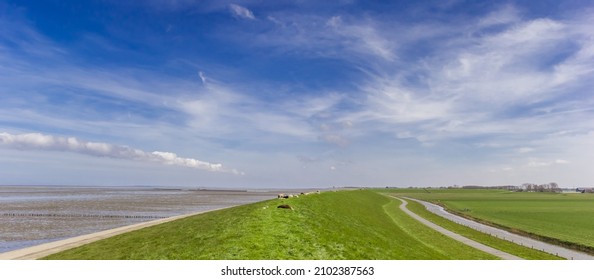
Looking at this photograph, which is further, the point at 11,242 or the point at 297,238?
the point at 11,242

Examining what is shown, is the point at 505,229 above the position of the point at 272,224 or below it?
below

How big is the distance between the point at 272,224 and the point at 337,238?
4.79 meters

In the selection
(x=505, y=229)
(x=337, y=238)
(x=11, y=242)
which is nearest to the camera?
(x=337, y=238)

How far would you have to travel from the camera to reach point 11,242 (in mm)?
37438

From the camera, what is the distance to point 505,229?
62.3m
